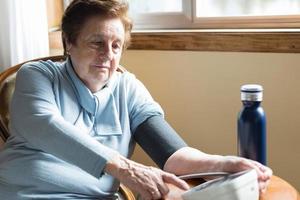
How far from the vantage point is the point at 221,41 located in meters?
1.84

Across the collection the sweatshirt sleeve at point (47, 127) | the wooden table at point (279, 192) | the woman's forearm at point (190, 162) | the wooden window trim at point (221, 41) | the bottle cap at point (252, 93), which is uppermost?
the wooden window trim at point (221, 41)

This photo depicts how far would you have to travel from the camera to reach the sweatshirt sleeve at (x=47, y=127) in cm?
119

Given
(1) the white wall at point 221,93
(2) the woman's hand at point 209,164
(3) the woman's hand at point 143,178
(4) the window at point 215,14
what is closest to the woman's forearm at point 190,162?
(2) the woman's hand at point 209,164

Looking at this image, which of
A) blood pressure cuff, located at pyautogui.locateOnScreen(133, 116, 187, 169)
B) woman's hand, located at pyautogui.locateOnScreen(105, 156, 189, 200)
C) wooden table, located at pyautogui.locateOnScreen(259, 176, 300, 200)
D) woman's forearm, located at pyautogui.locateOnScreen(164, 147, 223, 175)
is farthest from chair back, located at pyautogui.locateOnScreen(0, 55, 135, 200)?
wooden table, located at pyautogui.locateOnScreen(259, 176, 300, 200)

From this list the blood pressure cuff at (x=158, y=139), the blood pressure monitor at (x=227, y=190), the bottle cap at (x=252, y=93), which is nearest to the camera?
the blood pressure monitor at (x=227, y=190)

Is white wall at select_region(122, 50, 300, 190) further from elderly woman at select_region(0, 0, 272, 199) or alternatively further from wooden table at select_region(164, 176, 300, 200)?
wooden table at select_region(164, 176, 300, 200)

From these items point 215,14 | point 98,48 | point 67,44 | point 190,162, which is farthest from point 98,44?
point 215,14

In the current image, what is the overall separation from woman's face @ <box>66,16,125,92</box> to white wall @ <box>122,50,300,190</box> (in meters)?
0.58

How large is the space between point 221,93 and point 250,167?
2.59 feet

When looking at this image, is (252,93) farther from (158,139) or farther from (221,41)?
(221,41)

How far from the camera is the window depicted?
1.86 m

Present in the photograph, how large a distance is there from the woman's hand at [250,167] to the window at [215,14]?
84cm

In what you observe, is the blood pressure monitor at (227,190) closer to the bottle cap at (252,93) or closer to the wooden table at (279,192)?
the wooden table at (279,192)

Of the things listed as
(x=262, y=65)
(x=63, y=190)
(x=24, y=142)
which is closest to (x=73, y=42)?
(x=24, y=142)
